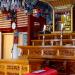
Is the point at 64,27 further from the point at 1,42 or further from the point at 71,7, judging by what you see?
the point at 1,42

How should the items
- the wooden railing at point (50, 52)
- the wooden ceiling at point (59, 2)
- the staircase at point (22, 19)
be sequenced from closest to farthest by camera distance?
the wooden railing at point (50, 52)
the wooden ceiling at point (59, 2)
the staircase at point (22, 19)

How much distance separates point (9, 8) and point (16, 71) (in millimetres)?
3361

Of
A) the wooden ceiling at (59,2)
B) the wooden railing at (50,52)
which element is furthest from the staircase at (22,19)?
the wooden railing at (50,52)

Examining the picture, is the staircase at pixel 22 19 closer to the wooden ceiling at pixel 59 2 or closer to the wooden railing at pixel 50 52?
the wooden ceiling at pixel 59 2

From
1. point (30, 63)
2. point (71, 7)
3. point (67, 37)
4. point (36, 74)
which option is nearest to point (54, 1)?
point (71, 7)

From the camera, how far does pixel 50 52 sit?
695 centimetres

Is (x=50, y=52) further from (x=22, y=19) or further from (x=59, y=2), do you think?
(x=22, y=19)

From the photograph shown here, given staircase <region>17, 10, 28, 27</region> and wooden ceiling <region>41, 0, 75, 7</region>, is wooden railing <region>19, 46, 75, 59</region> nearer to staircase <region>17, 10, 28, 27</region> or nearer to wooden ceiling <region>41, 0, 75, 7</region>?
wooden ceiling <region>41, 0, 75, 7</region>

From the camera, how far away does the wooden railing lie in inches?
262

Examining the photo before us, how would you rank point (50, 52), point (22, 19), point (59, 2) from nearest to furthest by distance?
point (50, 52)
point (59, 2)
point (22, 19)

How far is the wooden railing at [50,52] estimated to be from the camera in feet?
21.8

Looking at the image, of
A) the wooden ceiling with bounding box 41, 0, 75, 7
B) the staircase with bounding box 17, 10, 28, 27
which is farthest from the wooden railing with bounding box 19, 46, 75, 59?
the staircase with bounding box 17, 10, 28, 27

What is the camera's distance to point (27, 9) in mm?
8719

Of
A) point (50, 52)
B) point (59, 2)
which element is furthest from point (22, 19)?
point (50, 52)
